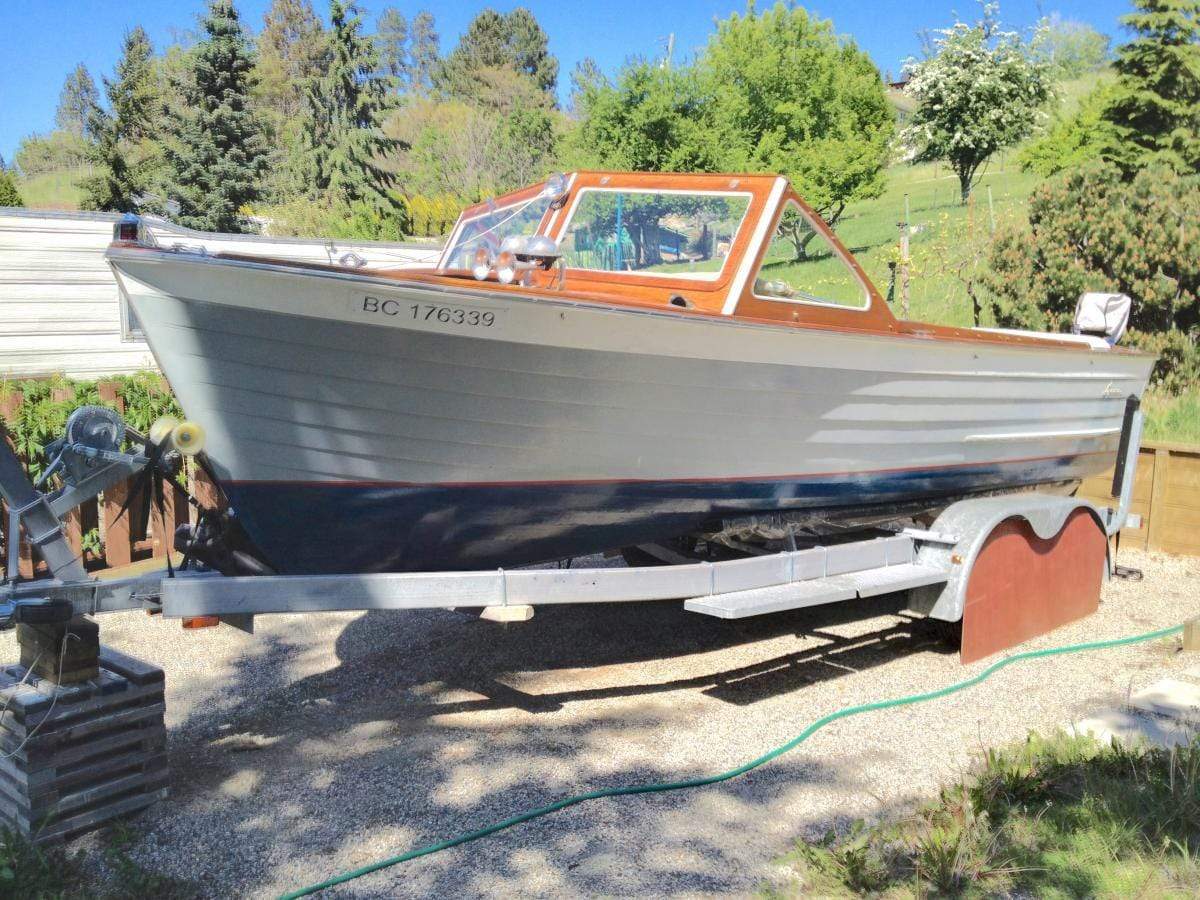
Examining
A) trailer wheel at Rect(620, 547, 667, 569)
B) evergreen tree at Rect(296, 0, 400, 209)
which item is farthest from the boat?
evergreen tree at Rect(296, 0, 400, 209)

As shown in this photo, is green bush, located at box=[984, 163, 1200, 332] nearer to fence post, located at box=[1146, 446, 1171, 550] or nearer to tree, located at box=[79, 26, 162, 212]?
fence post, located at box=[1146, 446, 1171, 550]

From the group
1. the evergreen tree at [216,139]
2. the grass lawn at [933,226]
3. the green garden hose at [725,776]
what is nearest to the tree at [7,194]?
the evergreen tree at [216,139]

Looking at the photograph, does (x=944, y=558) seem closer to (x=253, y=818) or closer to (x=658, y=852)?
(x=658, y=852)

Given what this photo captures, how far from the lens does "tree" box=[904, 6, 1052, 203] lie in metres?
25.3

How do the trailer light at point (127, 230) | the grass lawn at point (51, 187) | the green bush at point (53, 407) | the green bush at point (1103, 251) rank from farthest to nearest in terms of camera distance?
the grass lawn at point (51, 187) → the green bush at point (1103, 251) → the green bush at point (53, 407) → the trailer light at point (127, 230)

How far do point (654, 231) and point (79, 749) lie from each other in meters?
3.49

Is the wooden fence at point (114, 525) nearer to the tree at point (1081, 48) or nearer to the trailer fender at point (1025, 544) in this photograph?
Result: the trailer fender at point (1025, 544)

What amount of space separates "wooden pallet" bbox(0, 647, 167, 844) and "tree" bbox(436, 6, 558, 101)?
73.0m

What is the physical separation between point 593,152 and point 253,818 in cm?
2480

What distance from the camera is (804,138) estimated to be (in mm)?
30109

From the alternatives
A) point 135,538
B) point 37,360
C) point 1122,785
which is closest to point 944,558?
point 1122,785

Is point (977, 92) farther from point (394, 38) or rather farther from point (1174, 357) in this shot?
point (394, 38)

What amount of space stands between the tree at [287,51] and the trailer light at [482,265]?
183ft

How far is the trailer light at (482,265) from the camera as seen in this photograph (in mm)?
4422
